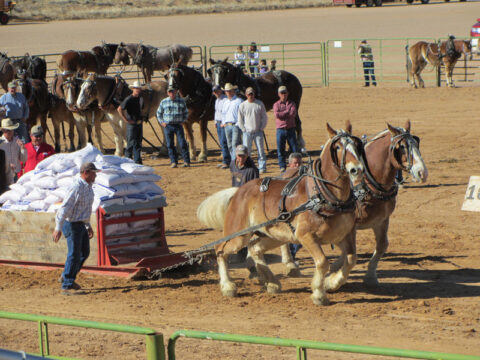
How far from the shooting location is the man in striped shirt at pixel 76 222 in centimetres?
952

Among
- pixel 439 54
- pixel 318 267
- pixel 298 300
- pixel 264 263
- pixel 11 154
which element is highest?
pixel 439 54

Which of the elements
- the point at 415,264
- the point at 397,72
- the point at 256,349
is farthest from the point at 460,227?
the point at 397,72

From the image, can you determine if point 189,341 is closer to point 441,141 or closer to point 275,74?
point 275,74

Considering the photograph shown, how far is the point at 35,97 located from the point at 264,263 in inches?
473

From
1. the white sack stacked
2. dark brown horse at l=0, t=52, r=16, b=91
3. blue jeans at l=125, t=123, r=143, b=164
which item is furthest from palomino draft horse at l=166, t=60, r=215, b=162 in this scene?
the white sack stacked

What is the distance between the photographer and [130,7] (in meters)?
65.4

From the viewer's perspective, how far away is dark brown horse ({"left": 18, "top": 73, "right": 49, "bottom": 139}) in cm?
1978

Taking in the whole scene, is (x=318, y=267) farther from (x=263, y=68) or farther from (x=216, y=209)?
(x=263, y=68)

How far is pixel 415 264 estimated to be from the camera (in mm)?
10867

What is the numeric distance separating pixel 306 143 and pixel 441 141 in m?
3.40

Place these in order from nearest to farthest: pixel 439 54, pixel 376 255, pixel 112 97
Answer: pixel 376 255
pixel 112 97
pixel 439 54

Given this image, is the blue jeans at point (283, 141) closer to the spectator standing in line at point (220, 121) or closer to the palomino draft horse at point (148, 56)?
the spectator standing in line at point (220, 121)

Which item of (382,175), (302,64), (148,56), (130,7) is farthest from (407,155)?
(130,7)

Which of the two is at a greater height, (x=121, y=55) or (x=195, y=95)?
(x=121, y=55)
